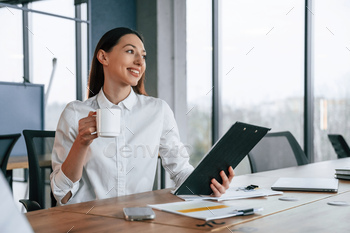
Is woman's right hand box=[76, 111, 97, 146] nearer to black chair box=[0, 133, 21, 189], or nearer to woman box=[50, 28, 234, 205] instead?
woman box=[50, 28, 234, 205]

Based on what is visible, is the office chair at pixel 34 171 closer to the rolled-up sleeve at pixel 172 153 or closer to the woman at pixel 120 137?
the woman at pixel 120 137

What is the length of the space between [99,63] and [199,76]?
299cm

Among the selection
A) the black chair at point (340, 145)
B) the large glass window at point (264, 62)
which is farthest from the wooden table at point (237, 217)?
the large glass window at point (264, 62)

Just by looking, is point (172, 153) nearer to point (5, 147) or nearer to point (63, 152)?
point (63, 152)

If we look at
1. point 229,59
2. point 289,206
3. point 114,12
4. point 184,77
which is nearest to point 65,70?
point 114,12

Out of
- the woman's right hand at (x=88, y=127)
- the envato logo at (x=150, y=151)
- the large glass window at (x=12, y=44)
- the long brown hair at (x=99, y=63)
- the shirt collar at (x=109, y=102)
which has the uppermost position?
the large glass window at (x=12, y=44)

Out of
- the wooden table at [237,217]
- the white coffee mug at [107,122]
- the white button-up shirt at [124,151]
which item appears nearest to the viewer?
the wooden table at [237,217]

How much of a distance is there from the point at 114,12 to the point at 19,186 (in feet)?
7.45

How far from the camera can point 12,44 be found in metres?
5.07

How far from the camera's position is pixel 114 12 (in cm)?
477

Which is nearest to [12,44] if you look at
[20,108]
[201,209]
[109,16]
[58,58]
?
[58,58]

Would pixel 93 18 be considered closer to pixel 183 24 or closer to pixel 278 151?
pixel 183 24

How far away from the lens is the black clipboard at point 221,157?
128 cm

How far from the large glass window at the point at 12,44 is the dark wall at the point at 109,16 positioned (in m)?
1.03
